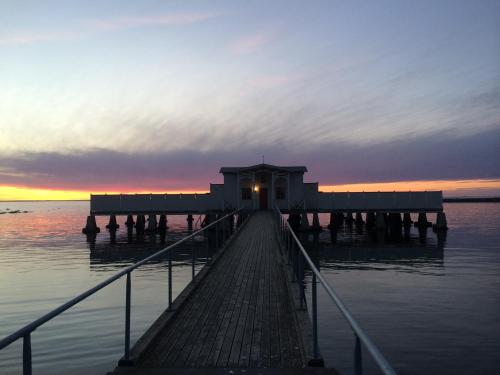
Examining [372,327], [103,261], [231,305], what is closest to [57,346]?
[231,305]

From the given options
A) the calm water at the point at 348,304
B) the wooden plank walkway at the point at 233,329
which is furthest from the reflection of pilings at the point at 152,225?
the wooden plank walkway at the point at 233,329

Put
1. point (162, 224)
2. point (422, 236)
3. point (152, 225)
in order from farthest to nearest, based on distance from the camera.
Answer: point (162, 224), point (152, 225), point (422, 236)

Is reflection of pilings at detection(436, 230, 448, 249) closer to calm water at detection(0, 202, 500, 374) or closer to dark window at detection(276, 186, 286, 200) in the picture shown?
calm water at detection(0, 202, 500, 374)

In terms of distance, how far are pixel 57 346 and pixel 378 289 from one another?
1290 centimetres

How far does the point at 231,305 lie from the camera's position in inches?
343

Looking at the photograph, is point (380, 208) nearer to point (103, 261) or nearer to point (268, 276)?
point (103, 261)

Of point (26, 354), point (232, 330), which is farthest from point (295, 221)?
point (26, 354)

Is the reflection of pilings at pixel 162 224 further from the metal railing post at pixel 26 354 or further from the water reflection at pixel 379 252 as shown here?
the metal railing post at pixel 26 354

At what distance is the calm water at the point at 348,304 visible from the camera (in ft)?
35.0

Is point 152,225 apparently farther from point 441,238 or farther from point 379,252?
point 441,238

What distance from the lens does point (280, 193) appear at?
41062mm

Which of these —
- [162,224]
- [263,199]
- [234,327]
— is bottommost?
[162,224]

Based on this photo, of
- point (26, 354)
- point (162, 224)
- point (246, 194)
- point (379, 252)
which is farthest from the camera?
point (162, 224)

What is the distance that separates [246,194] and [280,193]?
3.33 meters
